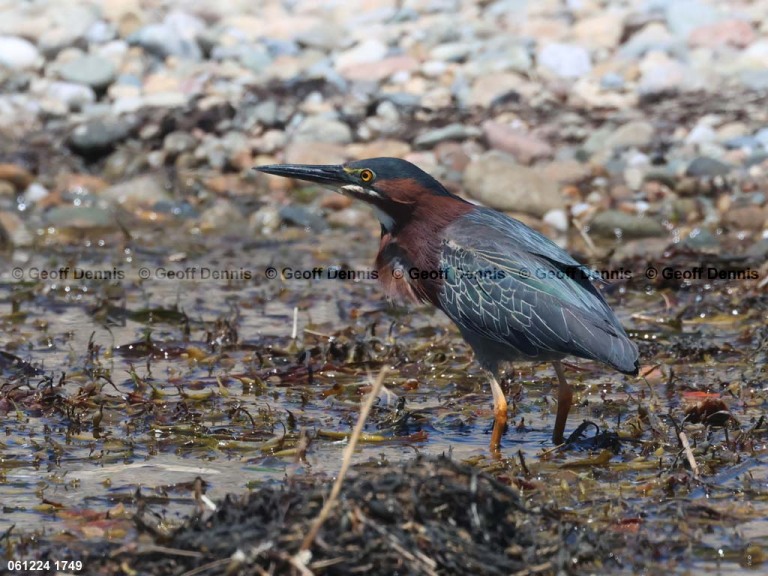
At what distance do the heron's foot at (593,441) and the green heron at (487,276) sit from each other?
117 millimetres

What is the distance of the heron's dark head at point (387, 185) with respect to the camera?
20.6 feet

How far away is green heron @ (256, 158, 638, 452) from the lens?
19.1 ft

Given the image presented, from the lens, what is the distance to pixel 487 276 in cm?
600

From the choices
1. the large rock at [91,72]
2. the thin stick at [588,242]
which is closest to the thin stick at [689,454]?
the thin stick at [588,242]

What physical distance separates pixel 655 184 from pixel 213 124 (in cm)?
439

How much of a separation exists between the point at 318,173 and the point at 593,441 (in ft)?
6.46

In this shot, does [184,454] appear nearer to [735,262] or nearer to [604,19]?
[735,262]

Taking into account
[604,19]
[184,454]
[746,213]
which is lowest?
[184,454]

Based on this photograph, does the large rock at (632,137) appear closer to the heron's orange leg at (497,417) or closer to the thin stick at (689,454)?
the heron's orange leg at (497,417)

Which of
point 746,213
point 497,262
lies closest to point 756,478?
point 497,262

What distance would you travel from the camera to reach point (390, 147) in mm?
11508

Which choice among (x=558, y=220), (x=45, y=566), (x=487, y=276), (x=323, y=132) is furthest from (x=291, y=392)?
(x=323, y=132)

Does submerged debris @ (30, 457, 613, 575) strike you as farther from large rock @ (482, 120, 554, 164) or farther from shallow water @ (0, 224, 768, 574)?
large rock @ (482, 120, 554, 164)

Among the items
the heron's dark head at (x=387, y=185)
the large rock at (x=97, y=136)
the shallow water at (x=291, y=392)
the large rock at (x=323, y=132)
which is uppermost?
the heron's dark head at (x=387, y=185)
